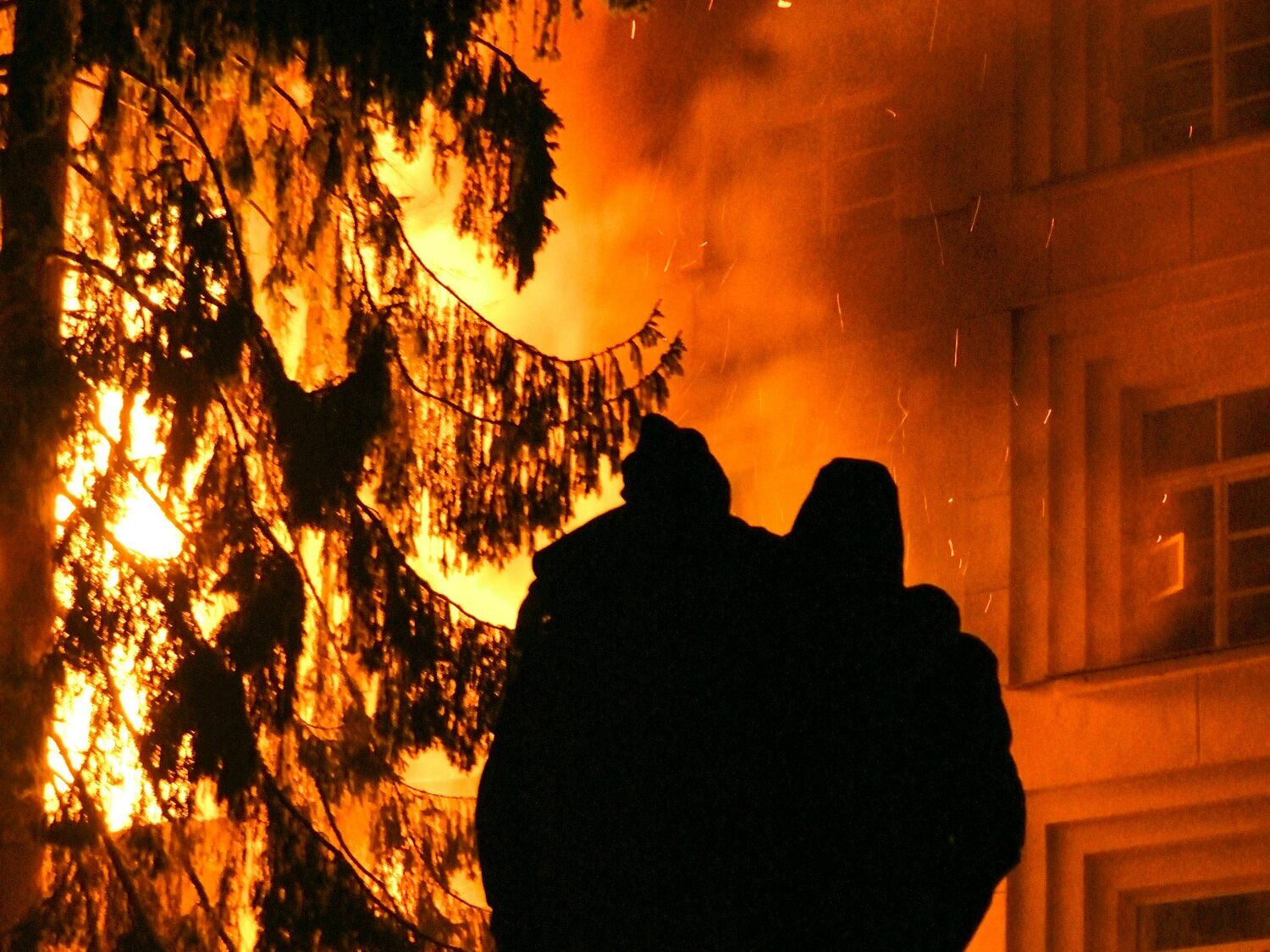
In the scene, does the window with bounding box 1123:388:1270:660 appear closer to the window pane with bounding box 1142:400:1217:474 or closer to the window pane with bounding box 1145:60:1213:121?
the window pane with bounding box 1142:400:1217:474

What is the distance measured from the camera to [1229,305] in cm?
1135

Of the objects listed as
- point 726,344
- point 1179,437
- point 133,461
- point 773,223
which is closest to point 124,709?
point 133,461

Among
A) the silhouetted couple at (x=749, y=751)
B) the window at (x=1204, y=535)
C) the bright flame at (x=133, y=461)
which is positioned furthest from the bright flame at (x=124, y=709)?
the window at (x=1204, y=535)

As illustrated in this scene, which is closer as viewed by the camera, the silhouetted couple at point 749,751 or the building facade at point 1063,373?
the silhouetted couple at point 749,751

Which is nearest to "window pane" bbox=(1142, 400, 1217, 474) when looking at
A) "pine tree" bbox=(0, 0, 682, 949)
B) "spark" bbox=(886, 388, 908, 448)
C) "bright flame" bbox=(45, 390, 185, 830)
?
"spark" bbox=(886, 388, 908, 448)

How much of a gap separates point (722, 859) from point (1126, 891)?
26.5 feet

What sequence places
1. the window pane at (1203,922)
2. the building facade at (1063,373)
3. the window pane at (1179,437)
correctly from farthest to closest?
the window pane at (1179,437) → the building facade at (1063,373) → the window pane at (1203,922)

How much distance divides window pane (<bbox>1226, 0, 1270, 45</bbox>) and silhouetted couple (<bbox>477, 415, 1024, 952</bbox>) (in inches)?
350

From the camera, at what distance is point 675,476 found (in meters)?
3.69

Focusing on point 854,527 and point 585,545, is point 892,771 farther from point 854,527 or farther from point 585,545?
point 585,545

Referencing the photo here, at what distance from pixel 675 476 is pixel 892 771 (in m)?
0.64

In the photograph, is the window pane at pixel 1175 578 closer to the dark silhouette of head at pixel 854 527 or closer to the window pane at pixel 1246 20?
the window pane at pixel 1246 20

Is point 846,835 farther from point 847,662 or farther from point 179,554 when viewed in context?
point 179,554

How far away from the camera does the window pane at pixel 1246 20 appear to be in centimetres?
1173
